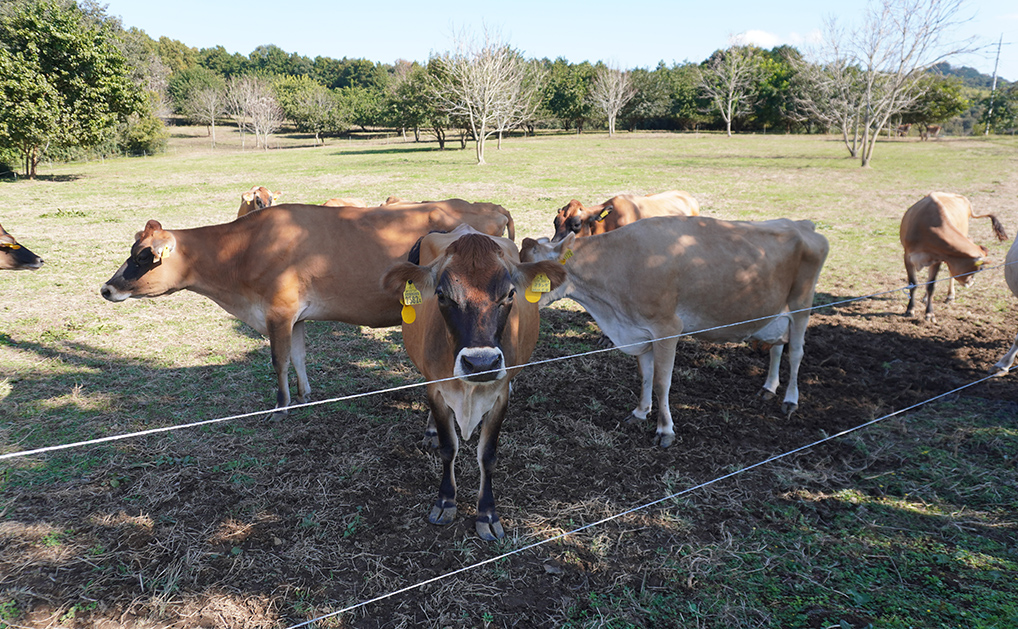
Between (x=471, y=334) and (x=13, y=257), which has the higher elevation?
(x=471, y=334)

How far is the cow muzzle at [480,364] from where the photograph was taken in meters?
3.19

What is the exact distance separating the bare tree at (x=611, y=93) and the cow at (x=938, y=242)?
5380cm

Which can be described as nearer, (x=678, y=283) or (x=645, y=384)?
(x=678, y=283)

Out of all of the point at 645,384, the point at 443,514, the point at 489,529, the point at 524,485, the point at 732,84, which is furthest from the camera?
the point at 732,84

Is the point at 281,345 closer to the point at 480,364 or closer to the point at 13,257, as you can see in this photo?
the point at 480,364

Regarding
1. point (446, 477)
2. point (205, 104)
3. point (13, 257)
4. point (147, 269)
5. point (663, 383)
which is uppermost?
point (205, 104)

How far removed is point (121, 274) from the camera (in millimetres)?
5457

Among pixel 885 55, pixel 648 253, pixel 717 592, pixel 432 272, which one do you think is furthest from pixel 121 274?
pixel 885 55

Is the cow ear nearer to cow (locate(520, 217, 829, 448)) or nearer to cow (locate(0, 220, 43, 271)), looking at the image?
cow (locate(520, 217, 829, 448))

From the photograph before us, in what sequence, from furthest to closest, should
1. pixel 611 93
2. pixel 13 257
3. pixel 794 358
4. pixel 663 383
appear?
1. pixel 611 93
2. pixel 13 257
3. pixel 794 358
4. pixel 663 383

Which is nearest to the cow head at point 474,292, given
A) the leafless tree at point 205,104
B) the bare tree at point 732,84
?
the bare tree at point 732,84

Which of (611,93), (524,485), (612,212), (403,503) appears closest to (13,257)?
(403,503)

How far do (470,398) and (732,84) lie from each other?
2396 inches

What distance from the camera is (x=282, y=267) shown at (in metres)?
5.45
